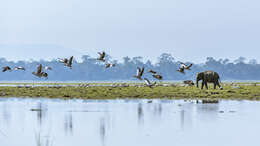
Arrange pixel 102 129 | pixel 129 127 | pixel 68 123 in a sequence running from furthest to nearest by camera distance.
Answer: pixel 68 123, pixel 129 127, pixel 102 129

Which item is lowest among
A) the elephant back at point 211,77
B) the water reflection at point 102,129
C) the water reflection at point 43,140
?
the water reflection at point 43,140

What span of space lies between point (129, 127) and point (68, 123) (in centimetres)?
312

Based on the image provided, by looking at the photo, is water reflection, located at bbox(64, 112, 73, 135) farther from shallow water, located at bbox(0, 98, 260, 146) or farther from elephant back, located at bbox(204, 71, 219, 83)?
elephant back, located at bbox(204, 71, 219, 83)

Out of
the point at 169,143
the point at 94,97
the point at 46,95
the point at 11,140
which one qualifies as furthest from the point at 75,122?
the point at 46,95

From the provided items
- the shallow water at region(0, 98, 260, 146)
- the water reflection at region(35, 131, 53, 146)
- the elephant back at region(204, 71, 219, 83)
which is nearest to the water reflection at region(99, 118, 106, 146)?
the shallow water at region(0, 98, 260, 146)

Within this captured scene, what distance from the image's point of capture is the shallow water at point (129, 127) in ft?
60.9

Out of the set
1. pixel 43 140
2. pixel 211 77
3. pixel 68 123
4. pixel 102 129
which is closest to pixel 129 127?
pixel 102 129

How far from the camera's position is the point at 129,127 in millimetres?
22484

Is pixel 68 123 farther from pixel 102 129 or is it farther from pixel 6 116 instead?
pixel 6 116

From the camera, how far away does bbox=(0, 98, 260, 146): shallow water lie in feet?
60.9

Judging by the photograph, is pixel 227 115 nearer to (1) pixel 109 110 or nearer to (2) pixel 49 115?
(1) pixel 109 110

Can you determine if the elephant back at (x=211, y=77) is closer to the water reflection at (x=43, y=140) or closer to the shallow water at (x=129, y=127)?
the shallow water at (x=129, y=127)

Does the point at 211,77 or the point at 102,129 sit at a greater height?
the point at 211,77

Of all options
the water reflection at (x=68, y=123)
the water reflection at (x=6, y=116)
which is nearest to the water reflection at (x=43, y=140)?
the water reflection at (x=68, y=123)
